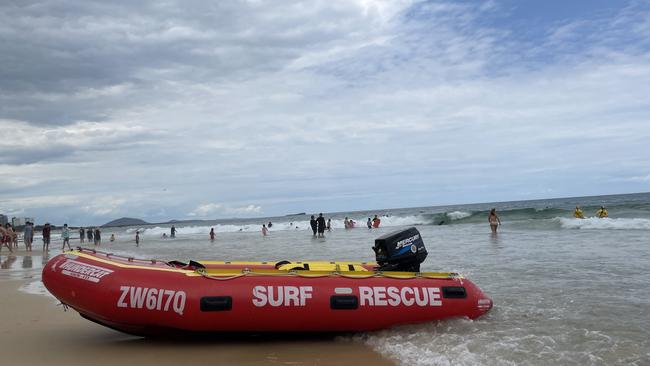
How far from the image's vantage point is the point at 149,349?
5.32 m

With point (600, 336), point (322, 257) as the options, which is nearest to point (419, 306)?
point (600, 336)

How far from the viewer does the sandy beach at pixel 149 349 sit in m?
4.86

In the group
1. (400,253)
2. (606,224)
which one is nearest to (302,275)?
(400,253)

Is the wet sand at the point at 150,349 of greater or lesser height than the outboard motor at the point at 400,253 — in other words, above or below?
below

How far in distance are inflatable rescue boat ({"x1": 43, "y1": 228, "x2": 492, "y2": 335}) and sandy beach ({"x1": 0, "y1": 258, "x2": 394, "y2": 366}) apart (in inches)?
6.9

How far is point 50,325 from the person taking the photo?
640cm

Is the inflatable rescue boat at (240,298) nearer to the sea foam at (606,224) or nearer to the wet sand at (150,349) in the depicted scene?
the wet sand at (150,349)

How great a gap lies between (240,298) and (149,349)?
1050 mm

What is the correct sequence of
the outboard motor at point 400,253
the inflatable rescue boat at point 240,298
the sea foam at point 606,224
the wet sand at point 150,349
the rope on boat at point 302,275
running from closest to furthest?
the wet sand at point 150,349 < the inflatable rescue boat at point 240,298 < the rope on boat at point 302,275 < the outboard motor at point 400,253 < the sea foam at point 606,224

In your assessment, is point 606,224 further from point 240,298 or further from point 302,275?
point 240,298

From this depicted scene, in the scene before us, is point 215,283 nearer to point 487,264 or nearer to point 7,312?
point 7,312

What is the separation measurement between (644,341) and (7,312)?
7.70 m

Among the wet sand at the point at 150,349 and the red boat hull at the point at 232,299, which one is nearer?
the wet sand at the point at 150,349

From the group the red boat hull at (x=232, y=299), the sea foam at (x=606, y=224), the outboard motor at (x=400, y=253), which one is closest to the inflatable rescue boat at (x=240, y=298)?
the red boat hull at (x=232, y=299)
